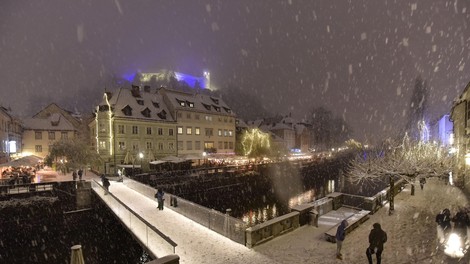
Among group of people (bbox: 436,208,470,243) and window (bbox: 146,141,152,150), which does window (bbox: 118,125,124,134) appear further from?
group of people (bbox: 436,208,470,243)

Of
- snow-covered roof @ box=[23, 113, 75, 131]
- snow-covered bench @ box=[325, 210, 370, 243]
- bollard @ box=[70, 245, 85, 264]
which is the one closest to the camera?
bollard @ box=[70, 245, 85, 264]

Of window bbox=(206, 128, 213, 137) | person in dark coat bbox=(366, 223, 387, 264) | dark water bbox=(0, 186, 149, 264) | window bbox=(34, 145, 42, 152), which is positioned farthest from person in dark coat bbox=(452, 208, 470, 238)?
window bbox=(34, 145, 42, 152)

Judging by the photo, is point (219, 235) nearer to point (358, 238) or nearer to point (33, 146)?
point (358, 238)

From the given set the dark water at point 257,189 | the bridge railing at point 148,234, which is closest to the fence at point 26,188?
the dark water at point 257,189

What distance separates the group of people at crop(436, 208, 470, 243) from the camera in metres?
10.1

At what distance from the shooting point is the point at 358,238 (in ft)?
38.6

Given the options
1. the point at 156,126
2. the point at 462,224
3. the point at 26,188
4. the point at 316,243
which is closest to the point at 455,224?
the point at 462,224

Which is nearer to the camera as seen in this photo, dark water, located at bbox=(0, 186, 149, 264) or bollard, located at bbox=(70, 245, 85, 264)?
bollard, located at bbox=(70, 245, 85, 264)

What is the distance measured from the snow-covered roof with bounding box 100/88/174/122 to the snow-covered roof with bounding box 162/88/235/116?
202cm

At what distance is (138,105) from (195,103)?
11795mm

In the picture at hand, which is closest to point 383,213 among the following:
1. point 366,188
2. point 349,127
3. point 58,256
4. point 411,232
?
point 411,232

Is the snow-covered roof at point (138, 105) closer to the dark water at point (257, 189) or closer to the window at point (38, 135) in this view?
the window at point (38, 135)

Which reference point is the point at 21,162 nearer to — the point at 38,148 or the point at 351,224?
the point at 38,148

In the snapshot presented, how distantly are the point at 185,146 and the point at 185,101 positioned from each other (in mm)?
8834
